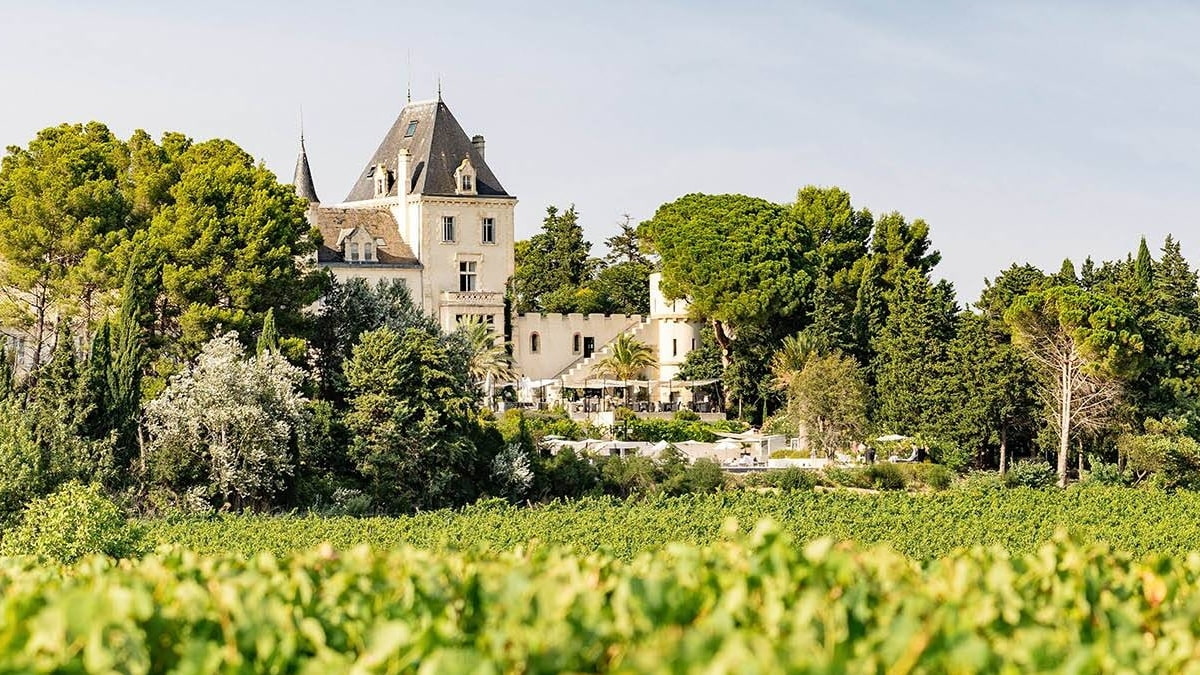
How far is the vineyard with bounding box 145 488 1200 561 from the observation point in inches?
1362

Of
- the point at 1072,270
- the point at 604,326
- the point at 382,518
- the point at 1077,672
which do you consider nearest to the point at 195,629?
the point at 1077,672

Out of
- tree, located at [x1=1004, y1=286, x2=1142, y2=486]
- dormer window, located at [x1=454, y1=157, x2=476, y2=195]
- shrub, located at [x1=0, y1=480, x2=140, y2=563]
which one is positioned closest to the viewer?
shrub, located at [x1=0, y1=480, x2=140, y2=563]

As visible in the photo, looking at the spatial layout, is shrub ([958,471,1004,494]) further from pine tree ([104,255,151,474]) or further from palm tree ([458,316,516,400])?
pine tree ([104,255,151,474])

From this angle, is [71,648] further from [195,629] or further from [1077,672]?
[1077,672]

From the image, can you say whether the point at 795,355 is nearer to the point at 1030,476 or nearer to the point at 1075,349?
the point at 1075,349

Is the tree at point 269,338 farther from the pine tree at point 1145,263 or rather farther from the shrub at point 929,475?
the pine tree at point 1145,263

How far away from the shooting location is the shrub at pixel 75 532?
27.3 metres

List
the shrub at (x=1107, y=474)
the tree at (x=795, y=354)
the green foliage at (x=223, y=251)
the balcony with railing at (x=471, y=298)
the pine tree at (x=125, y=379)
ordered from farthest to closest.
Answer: the balcony with railing at (x=471, y=298), the tree at (x=795, y=354), the shrub at (x=1107, y=474), the green foliage at (x=223, y=251), the pine tree at (x=125, y=379)

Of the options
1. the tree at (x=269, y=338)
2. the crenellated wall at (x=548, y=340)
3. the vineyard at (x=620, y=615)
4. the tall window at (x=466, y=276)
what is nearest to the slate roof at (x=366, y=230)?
the tall window at (x=466, y=276)

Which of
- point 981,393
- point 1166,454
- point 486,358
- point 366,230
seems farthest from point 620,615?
point 366,230

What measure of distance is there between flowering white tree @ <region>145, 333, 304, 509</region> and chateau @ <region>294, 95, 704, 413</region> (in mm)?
26459

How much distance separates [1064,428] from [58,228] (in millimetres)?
28238

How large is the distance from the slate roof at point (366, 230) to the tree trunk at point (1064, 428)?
1045 inches

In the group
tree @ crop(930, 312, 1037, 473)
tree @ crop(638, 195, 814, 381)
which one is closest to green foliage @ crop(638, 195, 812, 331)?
tree @ crop(638, 195, 814, 381)
